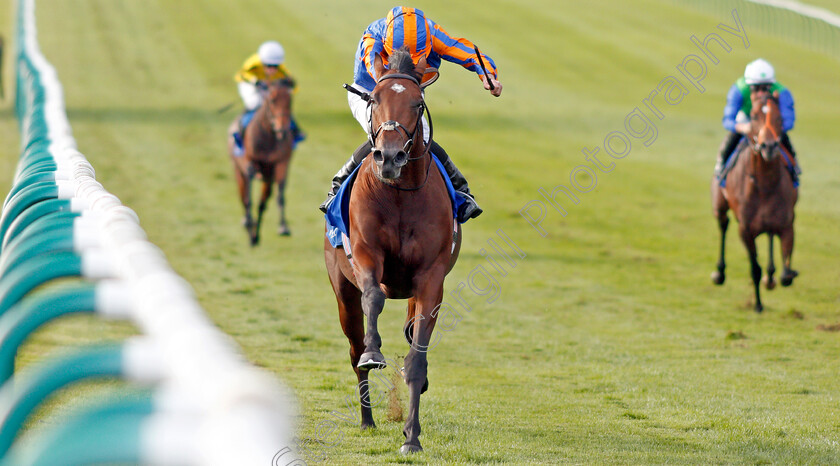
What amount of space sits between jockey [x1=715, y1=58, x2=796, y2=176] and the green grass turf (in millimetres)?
1544

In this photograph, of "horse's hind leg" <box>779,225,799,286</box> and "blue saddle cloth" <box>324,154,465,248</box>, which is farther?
"horse's hind leg" <box>779,225,799,286</box>

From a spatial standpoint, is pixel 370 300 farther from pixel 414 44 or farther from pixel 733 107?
pixel 733 107

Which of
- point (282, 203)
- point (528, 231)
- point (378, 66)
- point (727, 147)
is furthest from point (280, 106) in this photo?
point (378, 66)

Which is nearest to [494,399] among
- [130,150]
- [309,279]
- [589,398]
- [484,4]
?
[589,398]

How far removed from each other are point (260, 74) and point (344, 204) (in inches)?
288

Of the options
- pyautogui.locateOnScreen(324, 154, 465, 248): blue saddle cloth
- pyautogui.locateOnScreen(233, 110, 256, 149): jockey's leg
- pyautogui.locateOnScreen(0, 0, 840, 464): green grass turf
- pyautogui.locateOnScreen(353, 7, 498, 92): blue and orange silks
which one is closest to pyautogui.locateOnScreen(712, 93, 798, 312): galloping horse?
pyautogui.locateOnScreen(0, 0, 840, 464): green grass turf

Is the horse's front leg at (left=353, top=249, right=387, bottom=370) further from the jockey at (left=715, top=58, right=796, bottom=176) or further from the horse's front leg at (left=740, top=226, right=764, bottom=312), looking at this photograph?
the horse's front leg at (left=740, top=226, right=764, bottom=312)

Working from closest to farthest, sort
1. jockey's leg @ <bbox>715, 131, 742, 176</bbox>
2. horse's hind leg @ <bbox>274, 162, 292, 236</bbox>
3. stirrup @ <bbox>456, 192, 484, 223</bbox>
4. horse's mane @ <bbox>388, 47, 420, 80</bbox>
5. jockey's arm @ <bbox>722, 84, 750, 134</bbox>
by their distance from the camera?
horse's mane @ <bbox>388, 47, 420, 80</bbox> < stirrup @ <bbox>456, 192, 484, 223</bbox> < jockey's arm @ <bbox>722, 84, 750, 134</bbox> < jockey's leg @ <bbox>715, 131, 742, 176</bbox> < horse's hind leg @ <bbox>274, 162, 292, 236</bbox>

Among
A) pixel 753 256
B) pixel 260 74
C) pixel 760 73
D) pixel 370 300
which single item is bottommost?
pixel 260 74

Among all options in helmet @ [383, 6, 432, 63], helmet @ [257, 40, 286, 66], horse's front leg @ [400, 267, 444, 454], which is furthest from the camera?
helmet @ [257, 40, 286, 66]

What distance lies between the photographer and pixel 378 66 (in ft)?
16.4

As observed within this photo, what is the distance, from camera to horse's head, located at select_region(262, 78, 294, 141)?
11.7m

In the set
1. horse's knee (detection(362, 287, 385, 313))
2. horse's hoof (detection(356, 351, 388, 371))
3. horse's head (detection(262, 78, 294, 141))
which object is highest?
horse's knee (detection(362, 287, 385, 313))

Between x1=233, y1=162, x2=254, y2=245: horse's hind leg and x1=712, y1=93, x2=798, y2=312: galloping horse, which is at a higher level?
x1=712, y1=93, x2=798, y2=312: galloping horse
